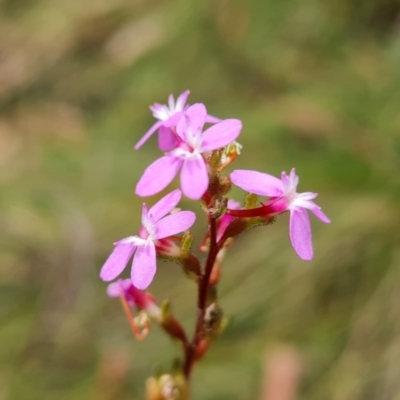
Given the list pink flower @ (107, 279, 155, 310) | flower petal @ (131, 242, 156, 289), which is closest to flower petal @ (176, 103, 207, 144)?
flower petal @ (131, 242, 156, 289)

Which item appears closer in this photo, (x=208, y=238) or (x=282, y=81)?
(x=208, y=238)

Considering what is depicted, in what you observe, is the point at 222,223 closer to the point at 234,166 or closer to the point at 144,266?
the point at 144,266

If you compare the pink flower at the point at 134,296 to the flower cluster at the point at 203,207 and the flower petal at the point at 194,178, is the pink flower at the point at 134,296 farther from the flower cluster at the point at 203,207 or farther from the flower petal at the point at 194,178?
the flower petal at the point at 194,178

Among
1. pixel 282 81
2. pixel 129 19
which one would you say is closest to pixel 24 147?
pixel 129 19

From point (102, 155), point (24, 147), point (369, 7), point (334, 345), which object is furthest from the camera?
point (24, 147)

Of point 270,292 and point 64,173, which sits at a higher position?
point 64,173

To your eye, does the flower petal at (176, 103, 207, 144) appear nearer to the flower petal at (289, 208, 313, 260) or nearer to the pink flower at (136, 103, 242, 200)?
the pink flower at (136, 103, 242, 200)

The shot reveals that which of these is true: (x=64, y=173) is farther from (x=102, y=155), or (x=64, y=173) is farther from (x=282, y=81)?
(x=282, y=81)

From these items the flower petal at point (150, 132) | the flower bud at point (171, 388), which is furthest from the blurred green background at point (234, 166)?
the flower petal at point (150, 132)
